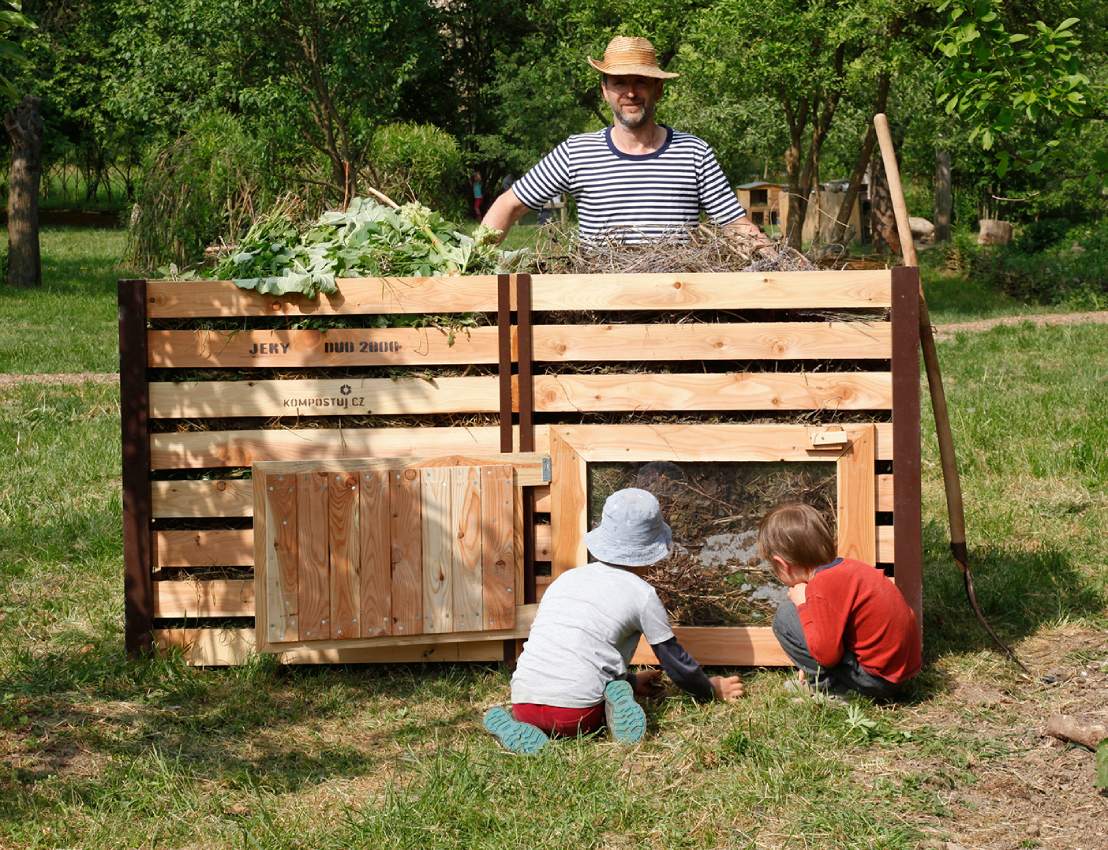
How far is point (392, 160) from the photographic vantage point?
21.9m

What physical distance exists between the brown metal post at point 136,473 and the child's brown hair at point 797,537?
2479mm

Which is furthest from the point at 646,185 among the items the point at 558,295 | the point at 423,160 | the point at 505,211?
the point at 423,160

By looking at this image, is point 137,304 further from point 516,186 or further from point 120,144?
point 120,144

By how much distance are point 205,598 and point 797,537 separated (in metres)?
2.40

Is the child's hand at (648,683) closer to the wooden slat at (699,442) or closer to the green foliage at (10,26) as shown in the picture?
the wooden slat at (699,442)

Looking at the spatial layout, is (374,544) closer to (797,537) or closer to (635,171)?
(797,537)

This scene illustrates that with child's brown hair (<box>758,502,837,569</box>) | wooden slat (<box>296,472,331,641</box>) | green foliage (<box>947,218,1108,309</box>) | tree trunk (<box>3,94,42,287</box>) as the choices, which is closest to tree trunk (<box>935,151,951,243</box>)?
green foliage (<box>947,218,1108,309</box>)

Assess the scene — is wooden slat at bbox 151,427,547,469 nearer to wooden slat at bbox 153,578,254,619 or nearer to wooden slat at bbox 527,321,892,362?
wooden slat at bbox 527,321,892,362

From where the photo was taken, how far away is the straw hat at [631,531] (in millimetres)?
3910

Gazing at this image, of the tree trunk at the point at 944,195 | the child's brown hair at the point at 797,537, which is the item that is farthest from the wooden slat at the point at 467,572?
the tree trunk at the point at 944,195

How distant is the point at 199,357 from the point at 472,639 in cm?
159

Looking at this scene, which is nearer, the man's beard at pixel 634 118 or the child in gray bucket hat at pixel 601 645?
the child in gray bucket hat at pixel 601 645

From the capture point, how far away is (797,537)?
3969mm

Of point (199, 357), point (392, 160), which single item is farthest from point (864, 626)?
point (392, 160)
